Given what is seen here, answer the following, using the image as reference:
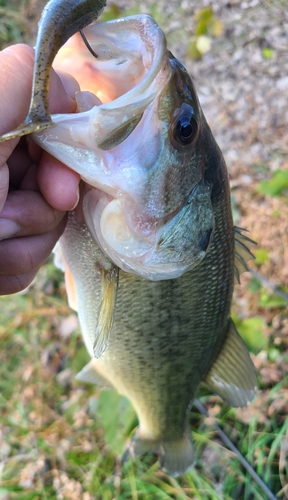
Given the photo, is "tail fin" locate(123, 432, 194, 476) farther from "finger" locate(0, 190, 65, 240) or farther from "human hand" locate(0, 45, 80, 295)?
"finger" locate(0, 190, 65, 240)

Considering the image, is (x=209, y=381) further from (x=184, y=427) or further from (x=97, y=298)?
(x=97, y=298)

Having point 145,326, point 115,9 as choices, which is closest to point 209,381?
point 145,326

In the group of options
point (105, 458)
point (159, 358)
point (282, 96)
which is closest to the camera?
point (159, 358)

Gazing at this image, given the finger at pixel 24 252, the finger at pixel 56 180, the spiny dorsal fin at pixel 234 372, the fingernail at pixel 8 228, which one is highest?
the finger at pixel 56 180

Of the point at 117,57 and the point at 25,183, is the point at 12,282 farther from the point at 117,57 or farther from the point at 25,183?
the point at 117,57

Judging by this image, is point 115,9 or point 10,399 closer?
point 10,399

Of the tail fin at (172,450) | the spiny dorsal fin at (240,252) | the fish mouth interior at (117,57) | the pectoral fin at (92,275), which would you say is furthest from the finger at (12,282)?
the tail fin at (172,450)

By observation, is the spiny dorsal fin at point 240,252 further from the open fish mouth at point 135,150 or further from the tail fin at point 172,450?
the tail fin at point 172,450
